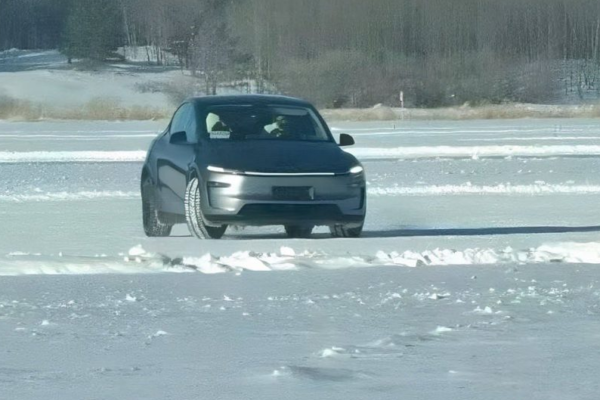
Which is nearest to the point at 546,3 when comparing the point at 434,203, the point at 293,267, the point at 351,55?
the point at 351,55

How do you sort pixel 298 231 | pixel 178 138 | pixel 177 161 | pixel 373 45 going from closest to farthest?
pixel 177 161 < pixel 178 138 < pixel 298 231 < pixel 373 45

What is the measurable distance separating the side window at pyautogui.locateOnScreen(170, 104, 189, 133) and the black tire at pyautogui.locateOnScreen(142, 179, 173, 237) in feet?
2.16

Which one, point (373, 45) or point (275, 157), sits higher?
point (275, 157)

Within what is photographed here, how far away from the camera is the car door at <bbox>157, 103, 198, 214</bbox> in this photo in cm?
1389

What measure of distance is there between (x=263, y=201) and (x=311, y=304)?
362 cm

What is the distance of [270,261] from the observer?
38.8 ft

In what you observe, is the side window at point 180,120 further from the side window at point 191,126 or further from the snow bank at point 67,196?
the snow bank at point 67,196

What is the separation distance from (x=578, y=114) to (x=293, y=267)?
48762 mm

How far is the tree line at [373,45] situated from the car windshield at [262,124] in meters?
58.8

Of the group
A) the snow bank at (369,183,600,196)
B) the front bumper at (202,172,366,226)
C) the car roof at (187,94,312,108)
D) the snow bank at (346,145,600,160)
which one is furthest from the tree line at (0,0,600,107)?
the front bumper at (202,172,366,226)

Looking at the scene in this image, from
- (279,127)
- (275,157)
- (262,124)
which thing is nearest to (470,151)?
(279,127)

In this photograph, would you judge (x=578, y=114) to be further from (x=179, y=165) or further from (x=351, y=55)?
(x=179, y=165)

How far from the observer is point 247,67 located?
3228 inches

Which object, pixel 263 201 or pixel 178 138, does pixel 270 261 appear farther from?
pixel 178 138
